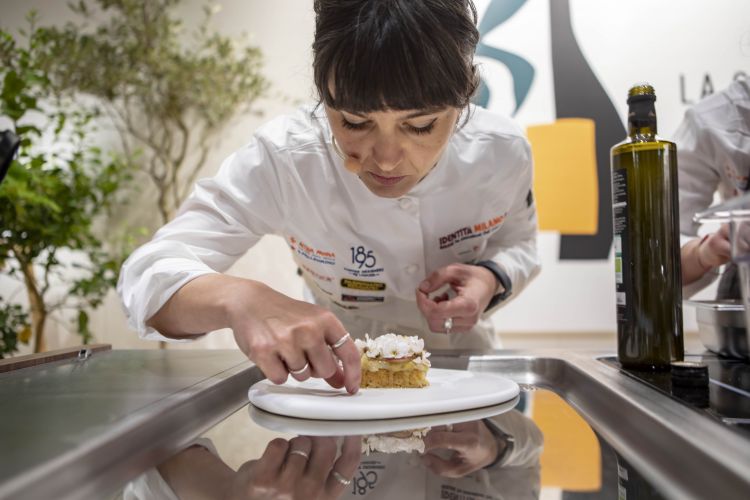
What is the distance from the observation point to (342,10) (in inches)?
35.8

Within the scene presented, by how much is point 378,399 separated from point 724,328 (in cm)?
55

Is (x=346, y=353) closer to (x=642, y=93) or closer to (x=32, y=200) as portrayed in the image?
(x=642, y=93)

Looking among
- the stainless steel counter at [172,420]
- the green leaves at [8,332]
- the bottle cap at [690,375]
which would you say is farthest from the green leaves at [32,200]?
the bottle cap at [690,375]

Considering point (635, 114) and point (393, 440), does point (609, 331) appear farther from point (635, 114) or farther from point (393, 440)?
point (393, 440)

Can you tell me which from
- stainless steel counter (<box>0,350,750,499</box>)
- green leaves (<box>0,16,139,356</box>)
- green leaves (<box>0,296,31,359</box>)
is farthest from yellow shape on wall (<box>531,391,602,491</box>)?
green leaves (<box>0,296,31,359</box>)

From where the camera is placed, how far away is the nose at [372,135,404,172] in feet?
3.14

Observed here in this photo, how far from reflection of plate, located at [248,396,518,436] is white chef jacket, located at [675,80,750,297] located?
99 cm

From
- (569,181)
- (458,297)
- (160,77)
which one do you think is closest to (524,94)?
(569,181)

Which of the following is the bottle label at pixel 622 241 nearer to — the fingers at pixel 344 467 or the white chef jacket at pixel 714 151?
the fingers at pixel 344 467

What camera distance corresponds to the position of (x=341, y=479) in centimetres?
55

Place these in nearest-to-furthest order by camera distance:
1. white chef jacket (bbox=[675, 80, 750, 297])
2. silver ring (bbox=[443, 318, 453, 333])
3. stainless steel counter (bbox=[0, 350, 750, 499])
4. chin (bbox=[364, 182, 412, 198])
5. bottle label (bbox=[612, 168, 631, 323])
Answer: stainless steel counter (bbox=[0, 350, 750, 499]) < bottle label (bbox=[612, 168, 631, 323]) < chin (bbox=[364, 182, 412, 198]) < silver ring (bbox=[443, 318, 453, 333]) < white chef jacket (bbox=[675, 80, 750, 297])

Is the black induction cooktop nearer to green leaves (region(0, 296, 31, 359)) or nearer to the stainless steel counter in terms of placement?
the stainless steel counter

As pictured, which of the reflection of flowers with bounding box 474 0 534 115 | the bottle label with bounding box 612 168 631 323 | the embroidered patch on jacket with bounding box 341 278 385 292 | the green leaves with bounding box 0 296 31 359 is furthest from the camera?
the reflection of flowers with bounding box 474 0 534 115

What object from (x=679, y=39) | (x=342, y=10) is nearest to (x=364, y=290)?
(x=342, y=10)
